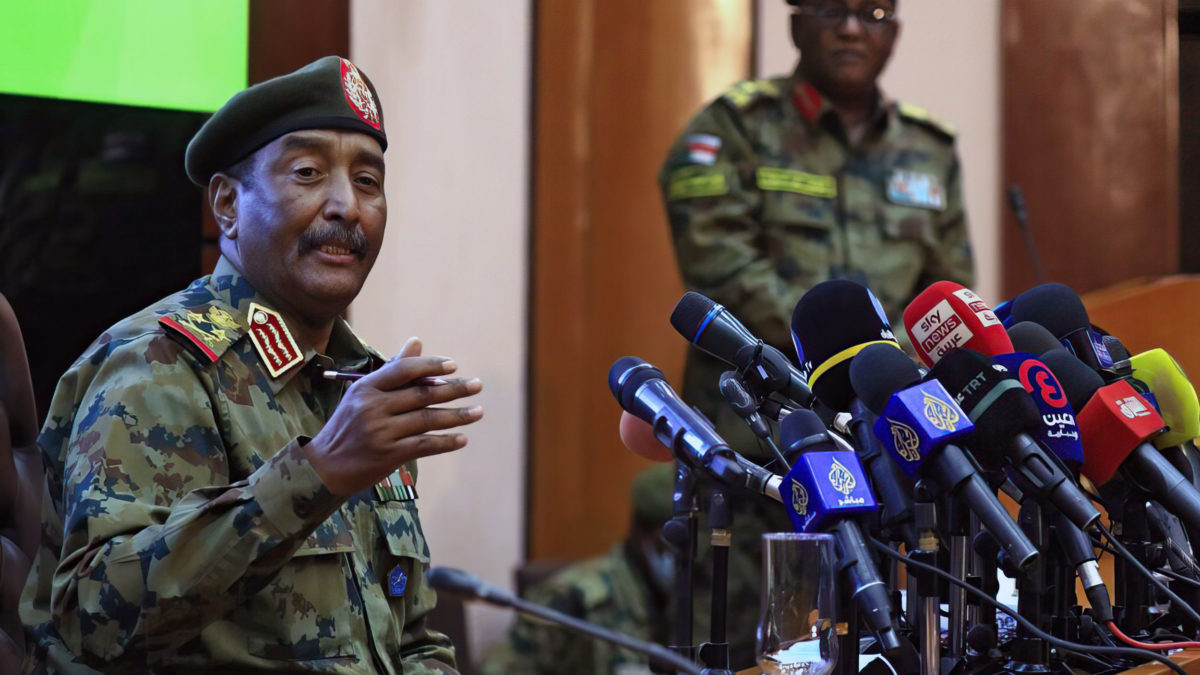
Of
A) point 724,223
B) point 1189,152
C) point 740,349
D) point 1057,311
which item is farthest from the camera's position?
point 1189,152

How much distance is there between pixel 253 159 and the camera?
6.44 ft

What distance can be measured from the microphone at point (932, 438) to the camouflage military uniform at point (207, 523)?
0.59 m

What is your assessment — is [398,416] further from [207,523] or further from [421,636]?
[421,636]

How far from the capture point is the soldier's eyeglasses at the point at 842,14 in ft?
11.4

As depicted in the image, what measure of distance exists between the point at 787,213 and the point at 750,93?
309 mm

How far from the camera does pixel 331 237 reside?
1.94 metres

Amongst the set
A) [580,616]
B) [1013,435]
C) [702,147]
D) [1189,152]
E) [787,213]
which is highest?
[1189,152]

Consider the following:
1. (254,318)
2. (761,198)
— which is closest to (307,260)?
(254,318)

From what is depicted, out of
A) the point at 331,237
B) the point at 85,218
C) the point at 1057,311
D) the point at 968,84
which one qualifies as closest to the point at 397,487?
the point at 331,237

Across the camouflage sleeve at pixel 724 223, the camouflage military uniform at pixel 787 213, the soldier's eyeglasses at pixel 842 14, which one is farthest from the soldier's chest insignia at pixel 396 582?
the soldier's eyeglasses at pixel 842 14

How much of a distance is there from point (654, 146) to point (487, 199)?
1.89ft

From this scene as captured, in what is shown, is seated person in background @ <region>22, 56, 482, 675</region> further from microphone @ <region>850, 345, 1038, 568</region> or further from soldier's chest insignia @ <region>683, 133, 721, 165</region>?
soldier's chest insignia @ <region>683, 133, 721, 165</region>

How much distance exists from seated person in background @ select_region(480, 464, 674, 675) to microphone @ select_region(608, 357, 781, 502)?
6.55 feet

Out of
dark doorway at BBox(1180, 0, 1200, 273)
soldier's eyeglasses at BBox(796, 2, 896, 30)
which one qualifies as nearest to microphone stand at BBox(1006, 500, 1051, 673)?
soldier's eyeglasses at BBox(796, 2, 896, 30)
